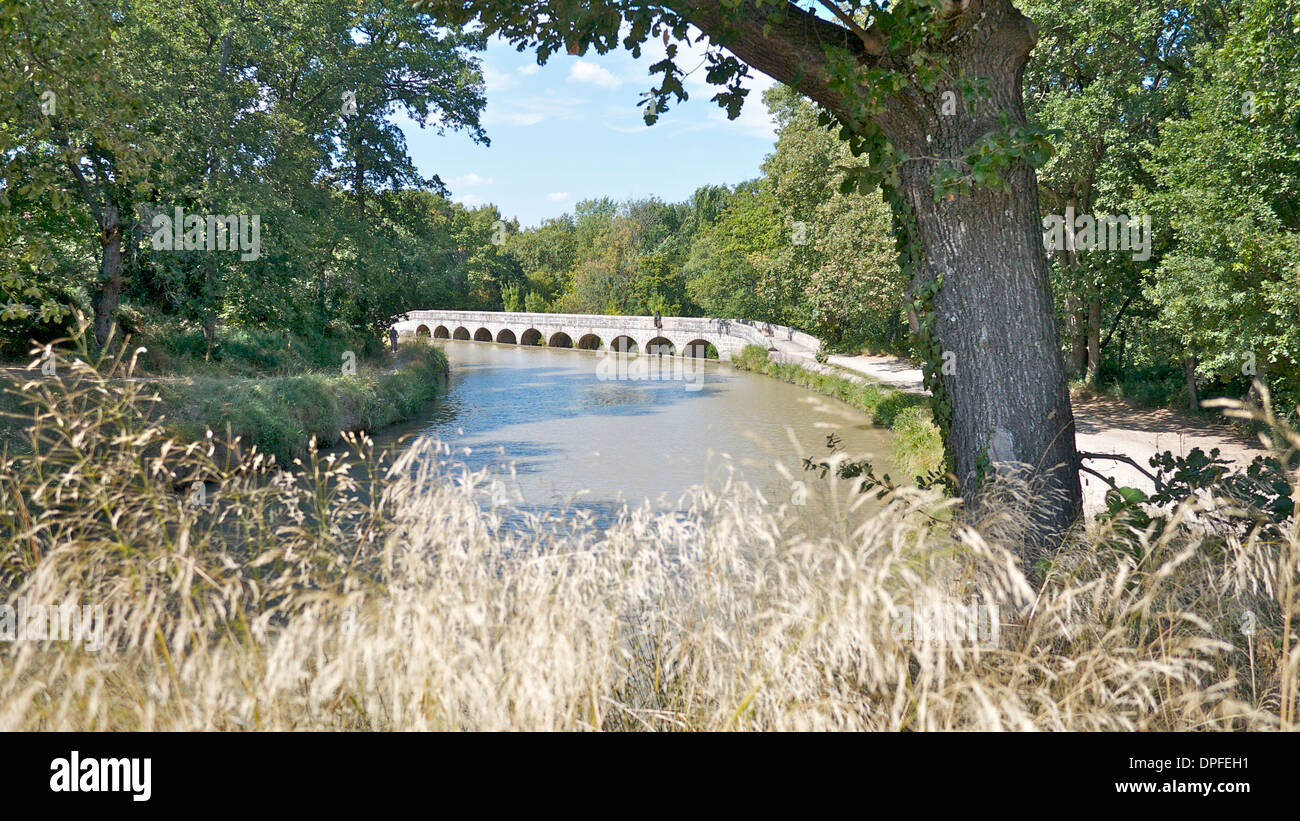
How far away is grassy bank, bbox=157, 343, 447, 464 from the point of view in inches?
482

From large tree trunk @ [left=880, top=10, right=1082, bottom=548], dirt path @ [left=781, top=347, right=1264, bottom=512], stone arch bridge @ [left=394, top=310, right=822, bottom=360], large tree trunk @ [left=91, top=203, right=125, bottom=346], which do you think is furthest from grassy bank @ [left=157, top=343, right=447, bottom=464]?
dirt path @ [left=781, top=347, right=1264, bottom=512]

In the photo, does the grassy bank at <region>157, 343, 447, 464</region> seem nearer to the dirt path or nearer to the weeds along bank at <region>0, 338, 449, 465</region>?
the weeds along bank at <region>0, 338, 449, 465</region>

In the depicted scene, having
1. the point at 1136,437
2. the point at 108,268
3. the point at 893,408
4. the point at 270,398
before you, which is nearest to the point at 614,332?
the point at 893,408

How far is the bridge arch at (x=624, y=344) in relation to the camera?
44.3m

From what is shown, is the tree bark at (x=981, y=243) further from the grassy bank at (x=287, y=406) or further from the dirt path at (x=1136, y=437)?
the grassy bank at (x=287, y=406)

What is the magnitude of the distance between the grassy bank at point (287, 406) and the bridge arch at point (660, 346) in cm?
2227

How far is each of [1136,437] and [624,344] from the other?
33.1 metres

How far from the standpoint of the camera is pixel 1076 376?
63.7 feet

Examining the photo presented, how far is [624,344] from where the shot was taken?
45156 millimetres

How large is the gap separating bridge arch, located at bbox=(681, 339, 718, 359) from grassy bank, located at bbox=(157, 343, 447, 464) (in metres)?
20.4

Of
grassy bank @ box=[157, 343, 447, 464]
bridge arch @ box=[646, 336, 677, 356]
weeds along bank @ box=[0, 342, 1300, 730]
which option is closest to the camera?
weeds along bank @ box=[0, 342, 1300, 730]
